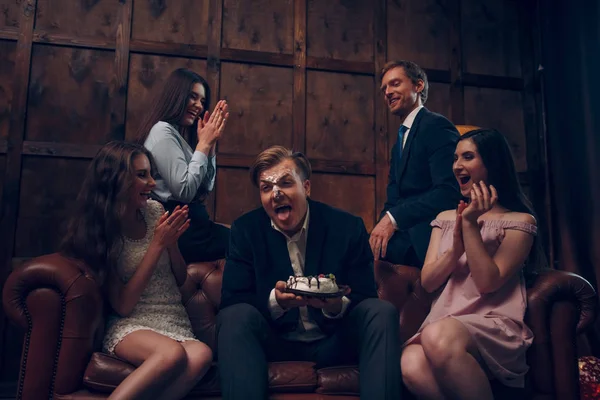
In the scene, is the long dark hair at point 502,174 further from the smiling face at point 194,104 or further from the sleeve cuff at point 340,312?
the smiling face at point 194,104

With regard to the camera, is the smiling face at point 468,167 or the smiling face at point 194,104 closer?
the smiling face at point 468,167

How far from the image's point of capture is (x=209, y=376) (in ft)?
6.82

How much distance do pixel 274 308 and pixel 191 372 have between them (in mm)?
374

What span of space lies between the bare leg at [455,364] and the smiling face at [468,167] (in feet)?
2.27

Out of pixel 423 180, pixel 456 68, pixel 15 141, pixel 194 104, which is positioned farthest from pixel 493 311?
pixel 15 141

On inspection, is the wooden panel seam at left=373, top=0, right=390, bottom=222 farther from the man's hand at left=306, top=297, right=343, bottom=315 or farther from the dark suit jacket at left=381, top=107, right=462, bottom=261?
the man's hand at left=306, top=297, right=343, bottom=315

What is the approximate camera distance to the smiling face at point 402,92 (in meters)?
3.18

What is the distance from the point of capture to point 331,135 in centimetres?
427

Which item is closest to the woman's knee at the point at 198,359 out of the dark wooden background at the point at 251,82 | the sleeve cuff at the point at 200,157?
the sleeve cuff at the point at 200,157

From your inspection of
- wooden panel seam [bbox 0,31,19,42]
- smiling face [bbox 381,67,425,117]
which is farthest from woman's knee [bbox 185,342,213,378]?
wooden panel seam [bbox 0,31,19,42]

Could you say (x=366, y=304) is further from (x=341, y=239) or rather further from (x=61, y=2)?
(x=61, y=2)

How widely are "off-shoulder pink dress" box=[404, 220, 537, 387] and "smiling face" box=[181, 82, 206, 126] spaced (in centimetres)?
135

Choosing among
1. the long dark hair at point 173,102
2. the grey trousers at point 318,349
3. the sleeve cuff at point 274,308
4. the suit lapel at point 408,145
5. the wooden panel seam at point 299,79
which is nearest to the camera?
the grey trousers at point 318,349

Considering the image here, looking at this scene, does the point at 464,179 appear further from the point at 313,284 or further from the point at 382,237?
the point at 313,284
